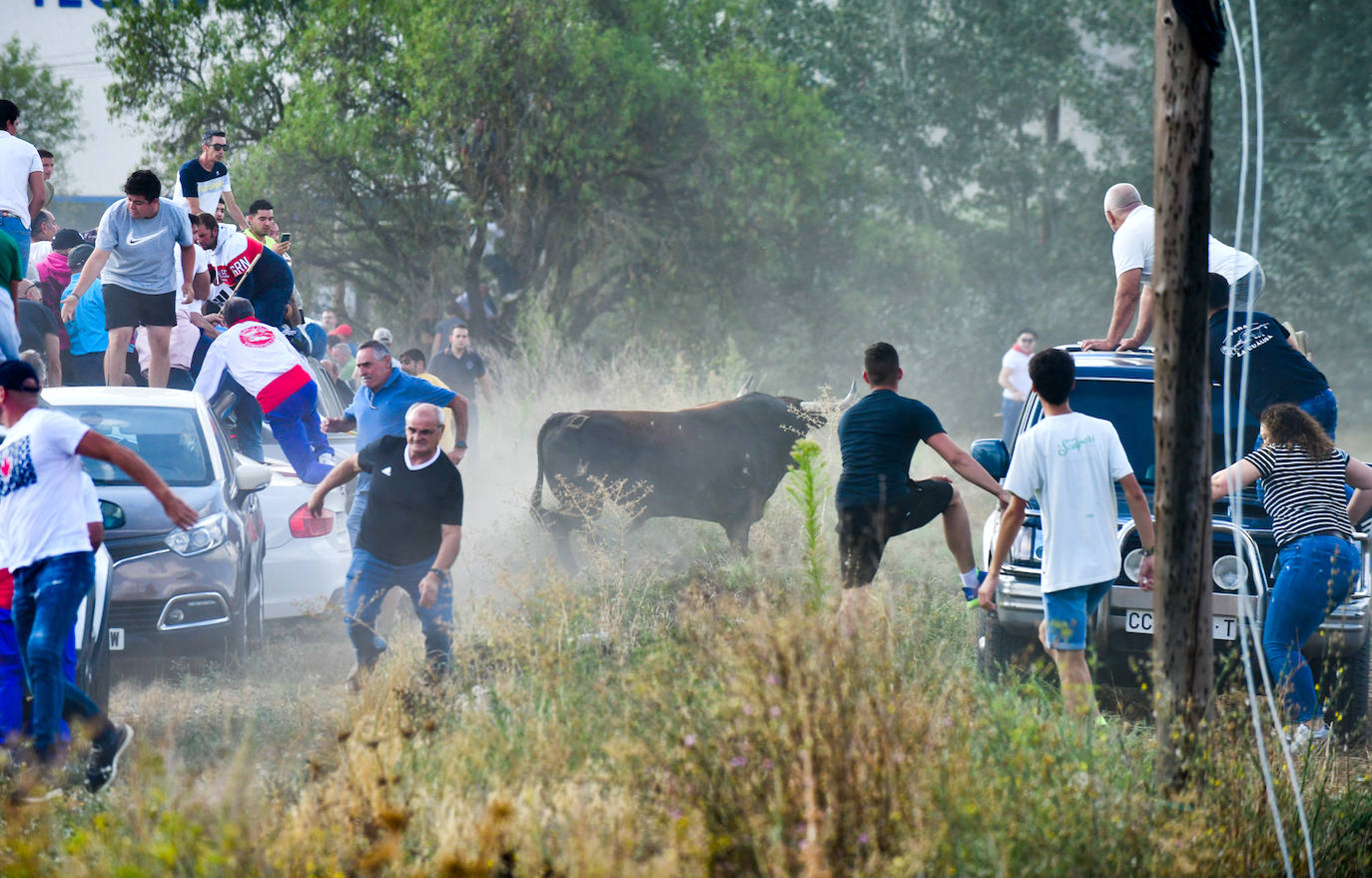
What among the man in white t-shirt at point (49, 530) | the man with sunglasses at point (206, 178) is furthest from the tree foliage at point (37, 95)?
the man in white t-shirt at point (49, 530)

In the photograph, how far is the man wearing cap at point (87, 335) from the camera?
10727 millimetres

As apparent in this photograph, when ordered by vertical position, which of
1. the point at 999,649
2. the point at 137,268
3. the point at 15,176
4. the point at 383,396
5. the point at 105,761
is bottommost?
the point at 105,761

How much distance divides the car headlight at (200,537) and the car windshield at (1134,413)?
16.3 ft

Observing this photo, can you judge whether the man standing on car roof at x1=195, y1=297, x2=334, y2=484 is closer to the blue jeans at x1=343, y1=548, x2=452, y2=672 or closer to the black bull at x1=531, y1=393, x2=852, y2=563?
the black bull at x1=531, y1=393, x2=852, y2=563

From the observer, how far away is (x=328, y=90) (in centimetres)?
2581

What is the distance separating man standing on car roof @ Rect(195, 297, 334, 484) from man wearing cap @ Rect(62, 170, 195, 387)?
0.48 metres

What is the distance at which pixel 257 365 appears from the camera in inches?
390

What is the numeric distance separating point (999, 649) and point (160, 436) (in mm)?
5197

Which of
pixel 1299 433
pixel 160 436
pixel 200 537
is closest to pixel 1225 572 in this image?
pixel 1299 433

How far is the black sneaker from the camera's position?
18.3 feet

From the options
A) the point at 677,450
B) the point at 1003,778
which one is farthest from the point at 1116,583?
the point at 677,450

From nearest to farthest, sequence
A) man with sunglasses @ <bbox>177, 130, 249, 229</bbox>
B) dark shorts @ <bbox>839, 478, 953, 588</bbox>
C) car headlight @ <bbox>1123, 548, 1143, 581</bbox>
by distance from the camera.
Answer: car headlight @ <bbox>1123, 548, 1143, 581</bbox> < dark shorts @ <bbox>839, 478, 953, 588</bbox> < man with sunglasses @ <bbox>177, 130, 249, 229</bbox>

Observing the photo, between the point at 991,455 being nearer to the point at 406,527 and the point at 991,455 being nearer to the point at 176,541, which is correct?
the point at 406,527

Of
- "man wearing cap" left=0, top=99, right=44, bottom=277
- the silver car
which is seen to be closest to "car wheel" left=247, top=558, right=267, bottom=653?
the silver car
